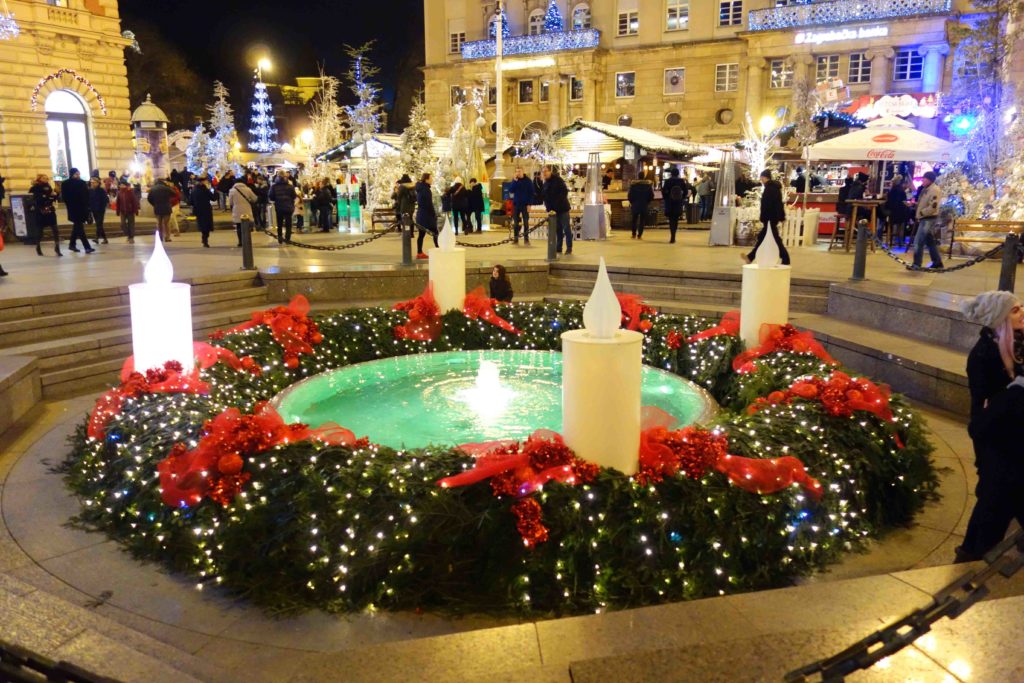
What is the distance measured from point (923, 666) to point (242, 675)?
248 centimetres

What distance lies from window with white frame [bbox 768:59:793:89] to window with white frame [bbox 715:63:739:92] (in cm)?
206

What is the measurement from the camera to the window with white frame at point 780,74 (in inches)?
1518

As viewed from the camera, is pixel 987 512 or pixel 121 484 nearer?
pixel 987 512

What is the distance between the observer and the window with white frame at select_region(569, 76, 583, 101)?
45438mm

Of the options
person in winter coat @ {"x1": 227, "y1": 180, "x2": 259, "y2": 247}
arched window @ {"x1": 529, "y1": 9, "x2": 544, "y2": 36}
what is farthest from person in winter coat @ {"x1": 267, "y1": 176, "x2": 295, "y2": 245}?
arched window @ {"x1": 529, "y1": 9, "x2": 544, "y2": 36}

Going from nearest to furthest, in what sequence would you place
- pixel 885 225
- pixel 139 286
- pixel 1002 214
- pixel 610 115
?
1. pixel 139 286
2. pixel 1002 214
3. pixel 885 225
4. pixel 610 115

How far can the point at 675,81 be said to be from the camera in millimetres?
43062

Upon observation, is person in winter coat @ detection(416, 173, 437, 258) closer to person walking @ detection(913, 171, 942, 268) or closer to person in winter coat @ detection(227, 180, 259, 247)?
person in winter coat @ detection(227, 180, 259, 247)

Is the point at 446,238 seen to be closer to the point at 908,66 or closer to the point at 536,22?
the point at 908,66

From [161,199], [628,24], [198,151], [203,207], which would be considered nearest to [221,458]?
[161,199]

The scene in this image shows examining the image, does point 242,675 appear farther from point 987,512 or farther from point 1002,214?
point 1002,214

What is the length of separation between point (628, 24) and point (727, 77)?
7123 mm

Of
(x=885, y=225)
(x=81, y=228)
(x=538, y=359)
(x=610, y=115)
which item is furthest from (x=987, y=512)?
(x=610, y=115)

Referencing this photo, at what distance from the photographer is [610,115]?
45.2 metres
